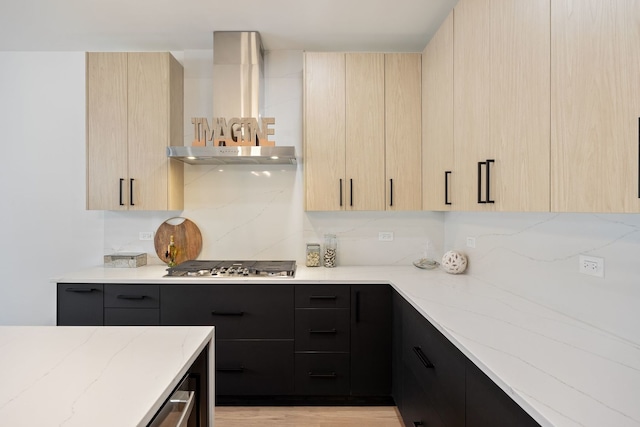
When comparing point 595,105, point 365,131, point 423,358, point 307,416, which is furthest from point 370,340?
point 595,105

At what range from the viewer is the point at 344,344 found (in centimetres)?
243

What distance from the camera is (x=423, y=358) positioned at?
5.60ft

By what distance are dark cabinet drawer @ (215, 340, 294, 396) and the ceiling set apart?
2.25 meters

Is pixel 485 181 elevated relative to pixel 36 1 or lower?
lower

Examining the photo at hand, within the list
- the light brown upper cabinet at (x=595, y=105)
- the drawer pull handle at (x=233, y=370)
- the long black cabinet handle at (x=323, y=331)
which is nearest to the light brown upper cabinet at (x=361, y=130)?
the long black cabinet handle at (x=323, y=331)

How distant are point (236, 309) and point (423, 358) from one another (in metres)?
1.30

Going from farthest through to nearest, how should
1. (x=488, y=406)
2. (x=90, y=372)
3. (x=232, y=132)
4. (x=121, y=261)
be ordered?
(x=121, y=261) → (x=232, y=132) → (x=488, y=406) → (x=90, y=372)

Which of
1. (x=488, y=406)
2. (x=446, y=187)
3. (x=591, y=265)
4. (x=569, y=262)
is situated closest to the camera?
(x=488, y=406)

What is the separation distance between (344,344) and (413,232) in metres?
1.13

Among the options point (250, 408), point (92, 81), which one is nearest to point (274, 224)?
point (250, 408)

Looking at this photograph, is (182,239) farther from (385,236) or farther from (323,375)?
(385,236)

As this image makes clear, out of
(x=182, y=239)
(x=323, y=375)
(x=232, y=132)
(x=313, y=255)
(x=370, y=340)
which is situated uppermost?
(x=232, y=132)

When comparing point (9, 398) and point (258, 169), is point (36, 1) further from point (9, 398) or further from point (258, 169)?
point (9, 398)

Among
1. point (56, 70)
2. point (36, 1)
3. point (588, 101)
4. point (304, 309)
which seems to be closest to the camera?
point (588, 101)
